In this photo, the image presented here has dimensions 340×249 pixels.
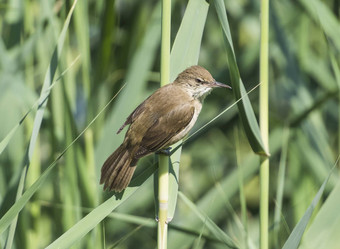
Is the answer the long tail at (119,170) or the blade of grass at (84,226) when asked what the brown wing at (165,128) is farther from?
the blade of grass at (84,226)

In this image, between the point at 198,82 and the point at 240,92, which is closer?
the point at 240,92

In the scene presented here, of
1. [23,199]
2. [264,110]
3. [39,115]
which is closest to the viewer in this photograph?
[23,199]

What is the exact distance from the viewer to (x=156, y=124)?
2.36 m

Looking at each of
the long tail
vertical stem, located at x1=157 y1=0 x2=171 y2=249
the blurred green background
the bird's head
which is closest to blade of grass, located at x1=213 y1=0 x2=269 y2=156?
vertical stem, located at x1=157 y1=0 x2=171 y2=249

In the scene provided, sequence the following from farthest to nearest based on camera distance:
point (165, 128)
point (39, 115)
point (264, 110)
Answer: point (165, 128)
point (264, 110)
point (39, 115)

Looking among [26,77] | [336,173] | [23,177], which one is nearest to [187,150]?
[336,173]

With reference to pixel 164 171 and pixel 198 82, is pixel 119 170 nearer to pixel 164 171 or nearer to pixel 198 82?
pixel 164 171

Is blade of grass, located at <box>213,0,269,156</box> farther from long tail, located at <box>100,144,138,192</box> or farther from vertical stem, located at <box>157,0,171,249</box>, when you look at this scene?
long tail, located at <box>100,144,138,192</box>

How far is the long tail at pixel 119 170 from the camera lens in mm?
1975

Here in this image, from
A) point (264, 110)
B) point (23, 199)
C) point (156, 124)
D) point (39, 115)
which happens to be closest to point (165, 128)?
point (156, 124)

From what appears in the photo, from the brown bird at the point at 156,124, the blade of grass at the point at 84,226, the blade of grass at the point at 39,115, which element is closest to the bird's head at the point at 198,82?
the brown bird at the point at 156,124

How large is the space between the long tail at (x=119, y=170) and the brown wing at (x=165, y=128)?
53 millimetres

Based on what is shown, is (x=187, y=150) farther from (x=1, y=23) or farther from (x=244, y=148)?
(x=1, y=23)

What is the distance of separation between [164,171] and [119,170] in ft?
0.91
